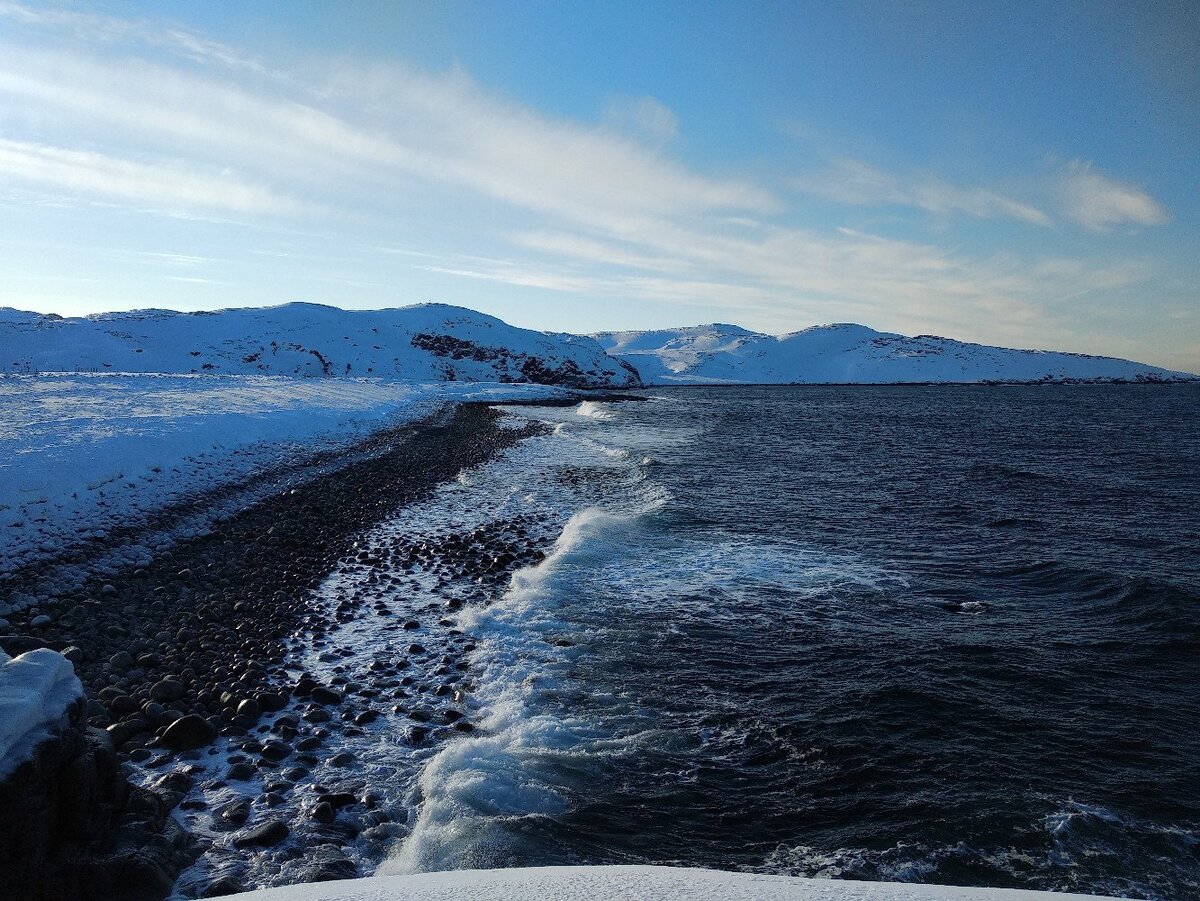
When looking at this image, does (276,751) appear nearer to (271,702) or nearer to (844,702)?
(271,702)

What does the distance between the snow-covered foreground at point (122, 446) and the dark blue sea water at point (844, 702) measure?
987 centimetres

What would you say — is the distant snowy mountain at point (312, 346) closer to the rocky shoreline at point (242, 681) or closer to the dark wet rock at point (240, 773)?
the rocky shoreline at point (242, 681)

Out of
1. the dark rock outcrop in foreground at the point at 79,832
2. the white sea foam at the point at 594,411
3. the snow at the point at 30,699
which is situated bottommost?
the dark rock outcrop in foreground at the point at 79,832

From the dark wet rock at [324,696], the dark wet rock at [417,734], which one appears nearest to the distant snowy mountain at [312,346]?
the dark wet rock at [324,696]

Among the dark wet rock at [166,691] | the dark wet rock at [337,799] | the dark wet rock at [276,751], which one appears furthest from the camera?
the dark wet rock at [166,691]

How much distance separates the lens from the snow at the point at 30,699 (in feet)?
16.5

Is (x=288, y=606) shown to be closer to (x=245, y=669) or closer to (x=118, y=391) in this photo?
(x=245, y=669)

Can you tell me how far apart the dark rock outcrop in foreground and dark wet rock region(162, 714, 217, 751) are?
6.07 ft

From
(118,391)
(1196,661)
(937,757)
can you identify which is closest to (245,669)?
(937,757)

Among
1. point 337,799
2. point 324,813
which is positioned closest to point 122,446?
point 337,799

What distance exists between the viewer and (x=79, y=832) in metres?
5.57

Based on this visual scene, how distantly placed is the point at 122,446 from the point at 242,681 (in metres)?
14.2

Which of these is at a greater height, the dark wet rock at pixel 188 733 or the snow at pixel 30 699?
the snow at pixel 30 699

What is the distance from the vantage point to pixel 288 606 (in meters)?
13.8
